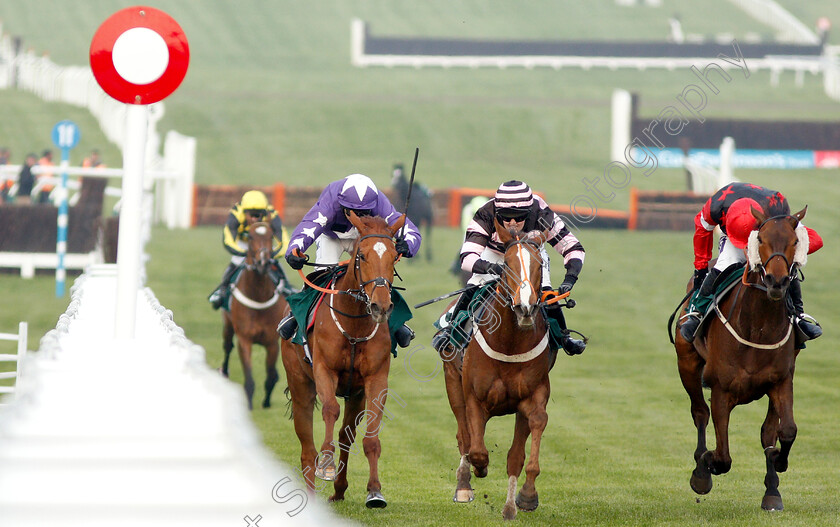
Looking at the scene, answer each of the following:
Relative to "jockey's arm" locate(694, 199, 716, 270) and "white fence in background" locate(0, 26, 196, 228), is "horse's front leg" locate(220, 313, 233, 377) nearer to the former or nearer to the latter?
"white fence in background" locate(0, 26, 196, 228)

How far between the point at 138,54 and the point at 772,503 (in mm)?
5079

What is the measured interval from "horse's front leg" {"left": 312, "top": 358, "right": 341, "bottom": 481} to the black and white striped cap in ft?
4.79

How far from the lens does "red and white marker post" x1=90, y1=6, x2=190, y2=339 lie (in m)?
4.39

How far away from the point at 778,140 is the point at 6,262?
64.8ft

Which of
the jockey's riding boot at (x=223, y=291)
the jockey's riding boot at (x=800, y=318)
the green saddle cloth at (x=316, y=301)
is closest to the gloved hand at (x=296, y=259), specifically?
the green saddle cloth at (x=316, y=301)

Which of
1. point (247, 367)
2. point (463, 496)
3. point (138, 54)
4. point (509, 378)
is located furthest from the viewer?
point (247, 367)

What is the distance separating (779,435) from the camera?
778cm

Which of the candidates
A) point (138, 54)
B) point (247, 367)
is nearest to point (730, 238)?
point (138, 54)

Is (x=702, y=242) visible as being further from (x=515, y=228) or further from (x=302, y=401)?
(x=302, y=401)

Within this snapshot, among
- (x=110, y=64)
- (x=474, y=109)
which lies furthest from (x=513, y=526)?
(x=474, y=109)

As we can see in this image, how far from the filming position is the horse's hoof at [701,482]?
27.1ft

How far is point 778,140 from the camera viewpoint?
32031 mm

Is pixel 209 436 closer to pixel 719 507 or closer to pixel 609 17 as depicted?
pixel 719 507

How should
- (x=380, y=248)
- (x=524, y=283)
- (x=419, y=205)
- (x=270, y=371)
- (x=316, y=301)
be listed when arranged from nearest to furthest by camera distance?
(x=524, y=283) → (x=380, y=248) → (x=316, y=301) → (x=270, y=371) → (x=419, y=205)
